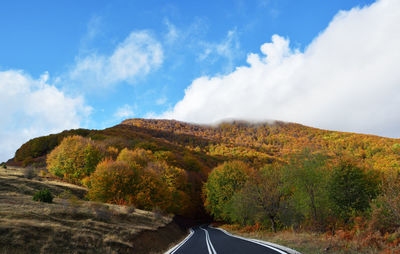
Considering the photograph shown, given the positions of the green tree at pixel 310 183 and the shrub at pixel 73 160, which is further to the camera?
the shrub at pixel 73 160

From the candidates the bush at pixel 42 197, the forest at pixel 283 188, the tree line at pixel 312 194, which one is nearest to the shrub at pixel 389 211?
the forest at pixel 283 188

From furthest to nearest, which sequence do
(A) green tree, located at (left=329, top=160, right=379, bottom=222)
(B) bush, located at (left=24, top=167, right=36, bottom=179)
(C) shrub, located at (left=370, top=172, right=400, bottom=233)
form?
(B) bush, located at (left=24, top=167, right=36, bottom=179)
(A) green tree, located at (left=329, top=160, right=379, bottom=222)
(C) shrub, located at (left=370, top=172, right=400, bottom=233)

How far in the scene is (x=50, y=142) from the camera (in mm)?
108812

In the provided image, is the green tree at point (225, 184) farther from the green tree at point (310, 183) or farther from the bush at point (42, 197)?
the bush at point (42, 197)

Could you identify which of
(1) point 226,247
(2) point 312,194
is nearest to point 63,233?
(1) point 226,247

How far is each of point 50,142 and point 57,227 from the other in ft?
357

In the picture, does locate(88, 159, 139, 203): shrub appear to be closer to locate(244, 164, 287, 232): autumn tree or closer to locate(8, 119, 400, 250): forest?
locate(8, 119, 400, 250): forest

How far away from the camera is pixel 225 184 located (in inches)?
2296

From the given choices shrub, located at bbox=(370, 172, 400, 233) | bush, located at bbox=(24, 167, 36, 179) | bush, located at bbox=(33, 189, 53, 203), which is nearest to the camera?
shrub, located at bbox=(370, 172, 400, 233)

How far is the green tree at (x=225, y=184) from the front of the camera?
2229 inches

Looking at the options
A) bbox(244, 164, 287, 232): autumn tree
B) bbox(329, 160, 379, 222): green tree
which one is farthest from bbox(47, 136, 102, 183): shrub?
bbox(329, 160, 379, 222): green tree

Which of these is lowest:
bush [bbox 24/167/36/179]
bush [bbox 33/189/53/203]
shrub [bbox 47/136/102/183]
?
bush [bbox 33/189/53/203]

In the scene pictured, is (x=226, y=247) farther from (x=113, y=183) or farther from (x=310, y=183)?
(x=113, y=183)

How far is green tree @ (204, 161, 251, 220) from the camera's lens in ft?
186
